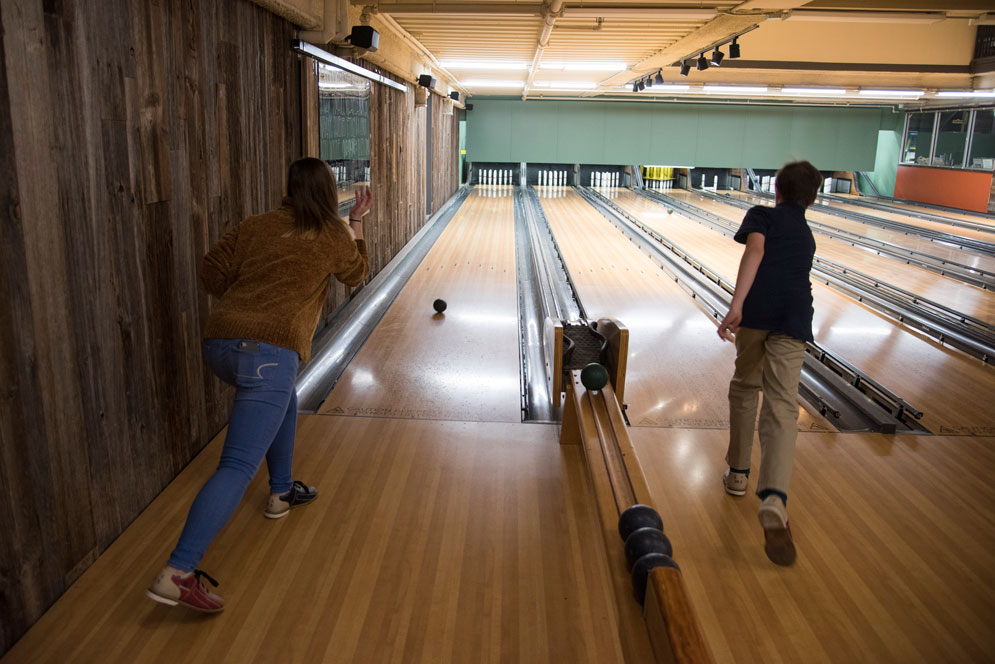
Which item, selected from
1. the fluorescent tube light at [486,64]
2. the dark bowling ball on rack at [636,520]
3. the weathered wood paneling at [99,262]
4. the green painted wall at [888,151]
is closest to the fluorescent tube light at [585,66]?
the fluorescent tube light at [486,64]

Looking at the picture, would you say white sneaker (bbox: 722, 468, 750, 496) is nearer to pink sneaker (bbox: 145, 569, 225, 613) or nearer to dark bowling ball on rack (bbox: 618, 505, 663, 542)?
dark bowling ball on rack (bbox: 618, 505, 663, 542)

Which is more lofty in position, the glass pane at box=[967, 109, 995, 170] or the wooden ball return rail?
the glass pane at box=[967, 109, 995, 170]

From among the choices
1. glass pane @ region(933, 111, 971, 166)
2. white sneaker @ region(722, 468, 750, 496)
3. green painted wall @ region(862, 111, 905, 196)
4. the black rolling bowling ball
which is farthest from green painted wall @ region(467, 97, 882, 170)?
the black rolling bowling ball

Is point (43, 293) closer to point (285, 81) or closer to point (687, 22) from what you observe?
point (285, 81)

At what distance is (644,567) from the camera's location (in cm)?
161

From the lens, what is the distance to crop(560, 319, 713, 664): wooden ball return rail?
4.46ft

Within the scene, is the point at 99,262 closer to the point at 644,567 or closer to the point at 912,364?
the point at 644,567

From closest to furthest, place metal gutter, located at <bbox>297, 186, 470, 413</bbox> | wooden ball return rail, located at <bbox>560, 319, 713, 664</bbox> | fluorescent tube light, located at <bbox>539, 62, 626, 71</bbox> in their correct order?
1. wooden ball return rail, located at <bbox>560, 319, 713, 664</bbox>
2. metal gutter, located at <bbox>297, 186, 470, 413</bbox>
3. fluorescent tube light, located at <bbox>539, 62, 626, 71</bbox>

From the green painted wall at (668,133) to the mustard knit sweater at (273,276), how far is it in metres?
14.0

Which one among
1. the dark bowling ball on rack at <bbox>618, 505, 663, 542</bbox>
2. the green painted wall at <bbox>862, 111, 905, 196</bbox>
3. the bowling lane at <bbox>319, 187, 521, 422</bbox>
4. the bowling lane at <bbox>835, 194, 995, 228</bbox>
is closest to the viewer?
the dark bowling ball on rack at <bbox>618, 505, 663, 542</bbox>

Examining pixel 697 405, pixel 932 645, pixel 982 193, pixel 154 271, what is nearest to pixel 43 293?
pixel 154 271

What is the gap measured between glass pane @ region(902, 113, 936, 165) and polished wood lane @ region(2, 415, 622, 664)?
14110 mm

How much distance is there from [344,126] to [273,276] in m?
2.99

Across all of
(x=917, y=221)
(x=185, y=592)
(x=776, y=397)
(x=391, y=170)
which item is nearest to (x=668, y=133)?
(x=917, y=221)
